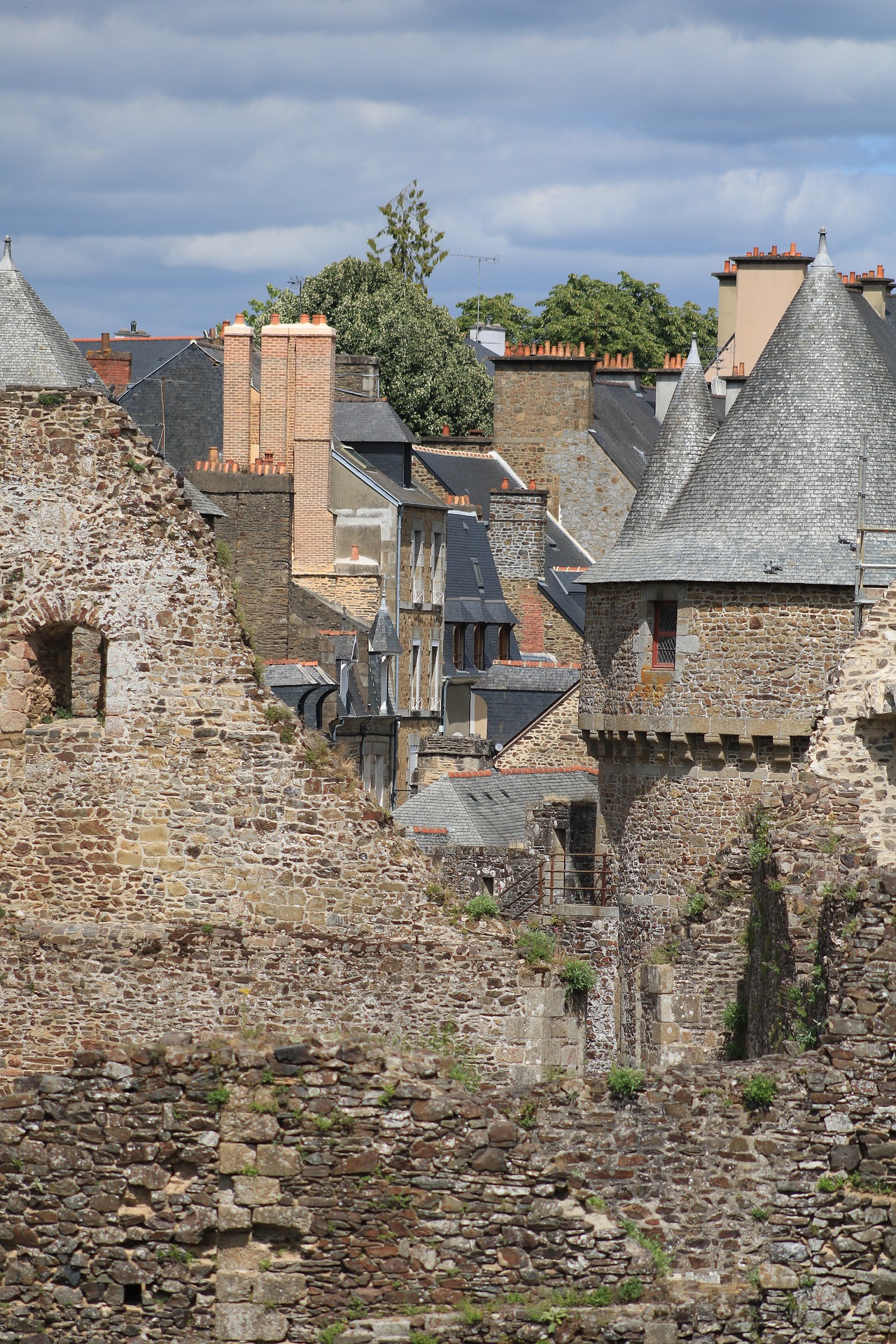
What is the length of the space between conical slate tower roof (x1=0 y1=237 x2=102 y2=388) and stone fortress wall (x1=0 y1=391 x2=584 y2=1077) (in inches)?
536

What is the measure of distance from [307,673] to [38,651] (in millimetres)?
15865

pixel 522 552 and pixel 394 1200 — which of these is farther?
pixel 522 552

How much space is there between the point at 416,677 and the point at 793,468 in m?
18.6

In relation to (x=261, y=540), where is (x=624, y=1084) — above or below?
below

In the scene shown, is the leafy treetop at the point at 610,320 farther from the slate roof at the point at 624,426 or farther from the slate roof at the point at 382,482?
the slate roof at the point at 382,482

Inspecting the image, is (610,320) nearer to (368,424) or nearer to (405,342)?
(405,342)

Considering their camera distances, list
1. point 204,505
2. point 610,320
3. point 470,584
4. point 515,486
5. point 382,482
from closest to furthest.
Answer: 1. point 204,505
2. point 382,482
3. point 470,584
4. point 515,486
5. point 610,320

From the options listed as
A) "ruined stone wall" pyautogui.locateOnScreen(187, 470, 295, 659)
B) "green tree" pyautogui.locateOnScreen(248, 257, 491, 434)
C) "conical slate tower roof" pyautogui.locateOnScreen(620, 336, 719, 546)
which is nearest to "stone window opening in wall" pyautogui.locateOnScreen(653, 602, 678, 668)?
"conical slate tower roof" pyautogui.locateOnScreen(620, 336, 719, 546)

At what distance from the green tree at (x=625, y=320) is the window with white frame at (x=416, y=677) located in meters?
32.8

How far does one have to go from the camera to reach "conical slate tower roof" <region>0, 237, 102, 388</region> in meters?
28.7

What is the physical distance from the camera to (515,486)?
2247 inches

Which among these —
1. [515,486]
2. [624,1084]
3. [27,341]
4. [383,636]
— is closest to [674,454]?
[27,341]

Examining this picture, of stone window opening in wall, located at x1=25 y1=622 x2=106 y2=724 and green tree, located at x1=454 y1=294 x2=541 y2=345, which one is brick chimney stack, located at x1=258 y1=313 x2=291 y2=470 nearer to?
stone window opening in wall, located at x1=25 y1=622 x2=106 y2=724

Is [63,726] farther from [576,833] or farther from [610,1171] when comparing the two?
[576,833]
